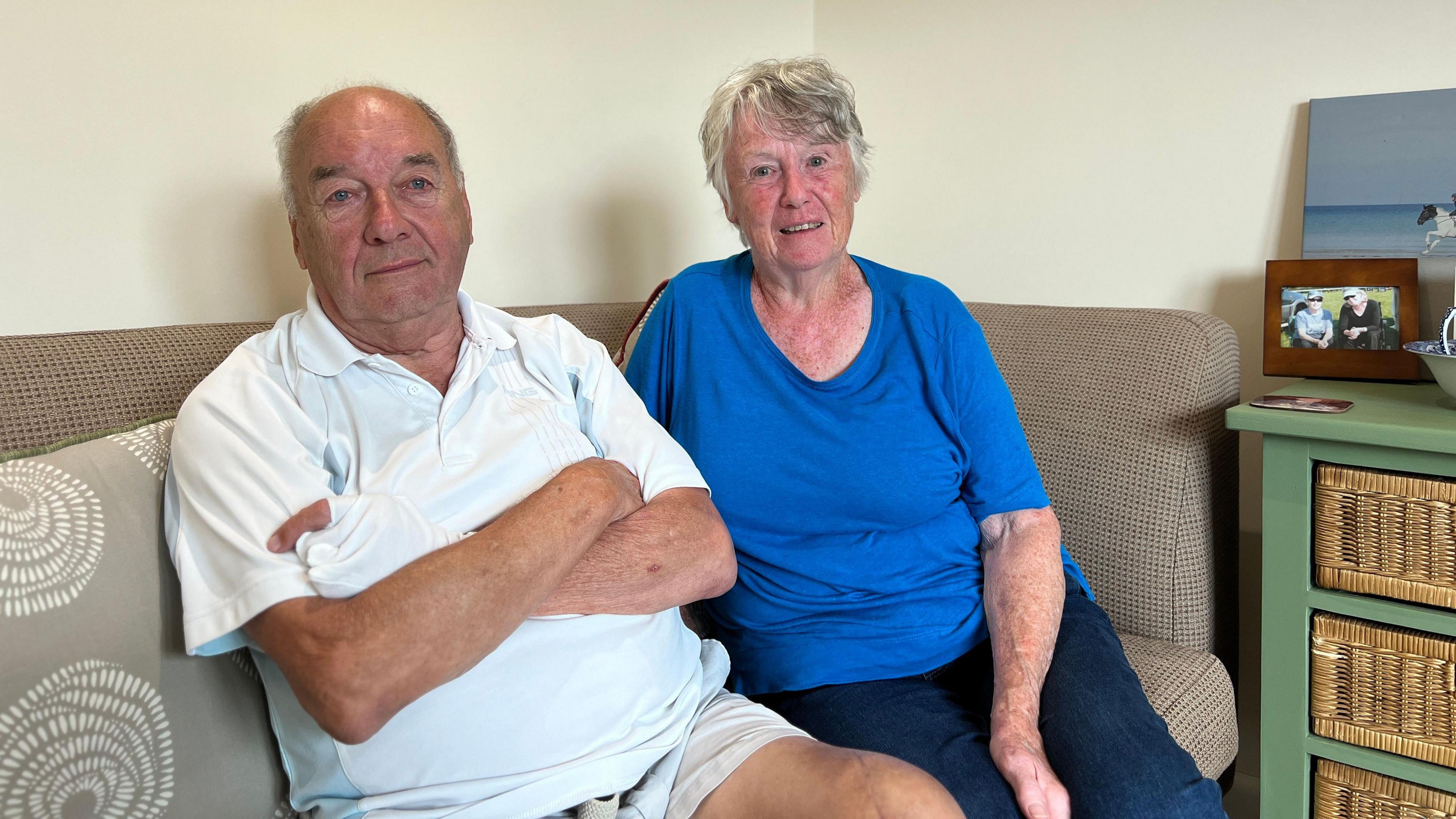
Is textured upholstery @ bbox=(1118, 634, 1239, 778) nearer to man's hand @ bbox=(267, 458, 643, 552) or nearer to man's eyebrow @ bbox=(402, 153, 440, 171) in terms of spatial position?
man's hand @ bbox=(267, 458, 643, 552)

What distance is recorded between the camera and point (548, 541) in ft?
3.43

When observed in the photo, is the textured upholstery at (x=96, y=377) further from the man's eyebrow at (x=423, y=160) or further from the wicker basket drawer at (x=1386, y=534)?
the wicker basket drawer at (x=1386, y=534)

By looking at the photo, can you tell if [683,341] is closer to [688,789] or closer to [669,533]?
[669,533]

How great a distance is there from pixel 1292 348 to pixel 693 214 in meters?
1.34

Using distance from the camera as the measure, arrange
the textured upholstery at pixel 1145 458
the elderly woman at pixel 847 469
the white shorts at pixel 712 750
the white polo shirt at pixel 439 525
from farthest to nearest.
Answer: the textured upholstery at pixel 1145 458 < the elderly woman at pixel 847 469 < the white shorts at pixel 712 750 < the white polo shirt at pixel 439 525

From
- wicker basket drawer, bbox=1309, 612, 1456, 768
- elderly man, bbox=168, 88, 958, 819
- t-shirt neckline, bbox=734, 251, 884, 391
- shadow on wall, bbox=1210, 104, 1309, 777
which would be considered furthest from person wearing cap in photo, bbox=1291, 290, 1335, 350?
elderly man, bbox=168, 88, 958, 819

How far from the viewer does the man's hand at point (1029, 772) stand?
1.12m

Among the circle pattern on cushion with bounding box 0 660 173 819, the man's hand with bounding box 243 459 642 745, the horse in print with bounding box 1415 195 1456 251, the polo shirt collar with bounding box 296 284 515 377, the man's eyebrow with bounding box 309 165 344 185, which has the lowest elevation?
the circle pattern on cushion with bounding box 0 660 173 819

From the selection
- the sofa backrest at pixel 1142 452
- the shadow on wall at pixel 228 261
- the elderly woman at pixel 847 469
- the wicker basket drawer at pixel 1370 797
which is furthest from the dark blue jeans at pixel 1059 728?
the shadow on wall at pixel 228 261

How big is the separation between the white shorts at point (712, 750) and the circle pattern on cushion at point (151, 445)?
0.58m

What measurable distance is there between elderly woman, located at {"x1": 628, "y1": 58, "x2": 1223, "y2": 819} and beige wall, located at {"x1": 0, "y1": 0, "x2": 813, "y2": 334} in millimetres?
532

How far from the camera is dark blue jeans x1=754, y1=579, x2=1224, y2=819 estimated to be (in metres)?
1.11

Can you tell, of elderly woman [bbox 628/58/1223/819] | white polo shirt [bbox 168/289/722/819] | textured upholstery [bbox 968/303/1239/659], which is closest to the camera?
white polo shirt [bbox 168/289/722/819]

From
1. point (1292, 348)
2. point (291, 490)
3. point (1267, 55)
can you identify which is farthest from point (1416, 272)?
point (291, 490)
